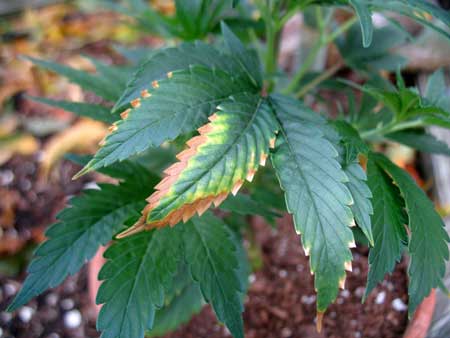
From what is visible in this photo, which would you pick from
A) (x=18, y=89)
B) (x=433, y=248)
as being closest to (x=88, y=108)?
(x=433, y=248)

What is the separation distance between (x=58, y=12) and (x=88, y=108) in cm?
164

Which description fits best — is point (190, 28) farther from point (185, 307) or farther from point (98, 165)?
point (185, 307)

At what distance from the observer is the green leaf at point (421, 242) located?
58 cm

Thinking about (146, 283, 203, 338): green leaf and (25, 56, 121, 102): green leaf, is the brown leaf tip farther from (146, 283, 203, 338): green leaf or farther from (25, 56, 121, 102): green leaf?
(146, 283, 203, 338): green leaf

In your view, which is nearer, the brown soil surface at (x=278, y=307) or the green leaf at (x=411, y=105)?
the green leaf at (x=411, y=105)

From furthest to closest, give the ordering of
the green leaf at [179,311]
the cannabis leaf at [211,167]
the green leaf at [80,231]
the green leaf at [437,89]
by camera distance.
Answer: the green leaf at [179,311] < the green leaf at [437,89] < the green leaf at [80,231] < the cannabis leaf at [211,167]

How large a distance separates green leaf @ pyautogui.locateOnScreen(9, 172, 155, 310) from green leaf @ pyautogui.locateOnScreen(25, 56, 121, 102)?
0.57 ft

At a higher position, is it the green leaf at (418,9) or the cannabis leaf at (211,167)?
the green leaf at (418,9)

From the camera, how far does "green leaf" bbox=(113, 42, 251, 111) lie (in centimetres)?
63

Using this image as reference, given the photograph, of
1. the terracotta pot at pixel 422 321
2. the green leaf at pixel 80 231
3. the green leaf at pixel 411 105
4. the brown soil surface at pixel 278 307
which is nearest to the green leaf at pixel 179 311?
the brown soil surface at pixel 278 307

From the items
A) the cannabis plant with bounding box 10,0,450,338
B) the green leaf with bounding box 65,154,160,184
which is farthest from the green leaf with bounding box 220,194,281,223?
the green leaf with bounding box 65,154,160,184

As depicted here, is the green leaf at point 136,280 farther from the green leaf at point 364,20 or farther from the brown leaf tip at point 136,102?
the green leaf at point 364,20

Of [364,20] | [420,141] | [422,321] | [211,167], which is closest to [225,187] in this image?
[211,167]

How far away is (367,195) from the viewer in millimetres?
545
